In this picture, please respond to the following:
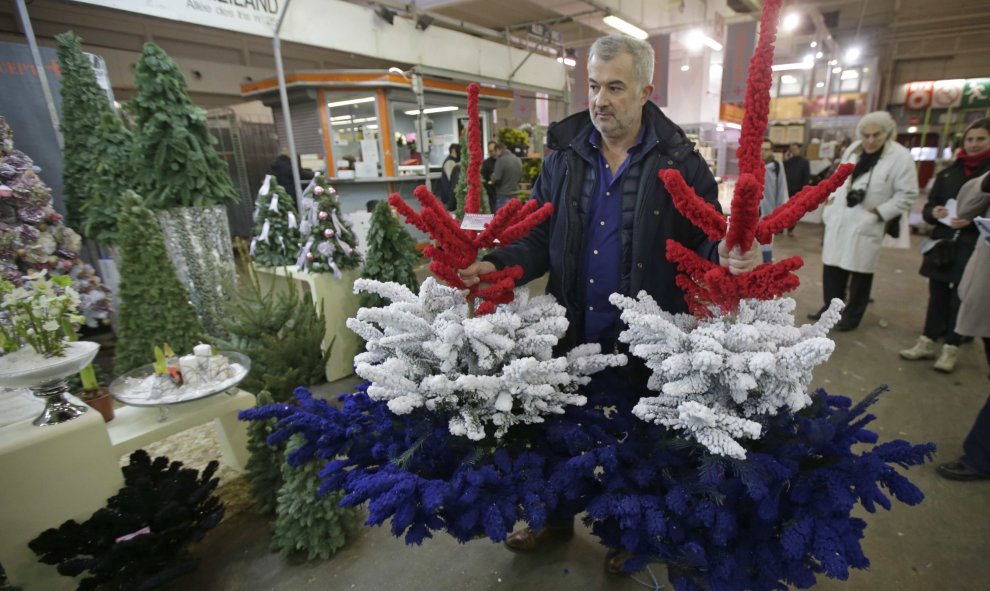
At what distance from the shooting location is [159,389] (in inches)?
81.0

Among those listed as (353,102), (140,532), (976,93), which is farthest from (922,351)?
(976,93)

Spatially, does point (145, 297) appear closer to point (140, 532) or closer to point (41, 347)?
point (41, 347)

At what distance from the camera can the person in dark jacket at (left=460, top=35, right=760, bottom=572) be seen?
1271 millimetres

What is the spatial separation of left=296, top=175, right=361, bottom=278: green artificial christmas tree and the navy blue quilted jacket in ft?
7.33

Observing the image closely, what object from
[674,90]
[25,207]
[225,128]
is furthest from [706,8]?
[25,207]

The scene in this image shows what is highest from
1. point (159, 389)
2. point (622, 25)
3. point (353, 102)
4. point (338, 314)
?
point (622, 25)

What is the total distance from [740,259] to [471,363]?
54cm

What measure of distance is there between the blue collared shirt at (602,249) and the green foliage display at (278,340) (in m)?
1.49

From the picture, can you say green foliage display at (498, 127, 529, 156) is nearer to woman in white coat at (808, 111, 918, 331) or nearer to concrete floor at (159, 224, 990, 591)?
woman in white coat at (808, 111, 918, 331)

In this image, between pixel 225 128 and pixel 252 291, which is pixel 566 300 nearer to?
pixel 252 291

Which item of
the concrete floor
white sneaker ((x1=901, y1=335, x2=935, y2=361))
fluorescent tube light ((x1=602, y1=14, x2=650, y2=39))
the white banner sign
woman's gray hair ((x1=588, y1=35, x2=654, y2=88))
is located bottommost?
the concrete floor

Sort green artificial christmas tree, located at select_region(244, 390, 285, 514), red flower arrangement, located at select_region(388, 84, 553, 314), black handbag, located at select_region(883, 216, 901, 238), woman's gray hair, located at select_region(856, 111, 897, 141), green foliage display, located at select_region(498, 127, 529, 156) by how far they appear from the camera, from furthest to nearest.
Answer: green foliage display, located at select_region(498, 127, 529, 156) → black handbag, located at select_region(883, 216, 901, 238) → woman's gray hair, located at select_region(856, 111, 897, 141) → green artificial christmas tree, located at select_region(244, 390, 285, 514) → red flower arrangement, located at select_region(388, 84, 553, 314)

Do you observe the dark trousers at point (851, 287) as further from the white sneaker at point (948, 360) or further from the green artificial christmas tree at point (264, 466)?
the green artificial christmas tree at point (264, 466)

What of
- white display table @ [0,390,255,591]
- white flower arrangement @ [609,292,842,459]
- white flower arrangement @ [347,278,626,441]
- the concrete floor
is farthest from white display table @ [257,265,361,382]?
white flower arrangement @ [609,292,842,459]
